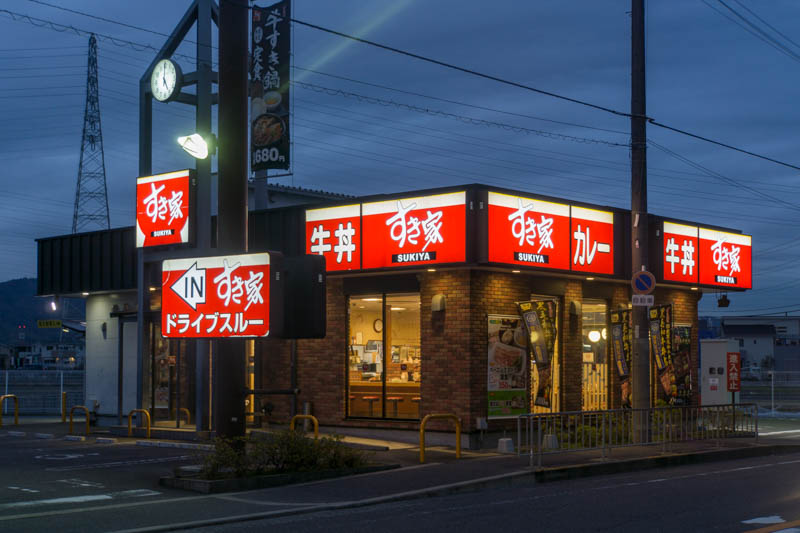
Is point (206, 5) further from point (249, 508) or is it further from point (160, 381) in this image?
point (249, 508)

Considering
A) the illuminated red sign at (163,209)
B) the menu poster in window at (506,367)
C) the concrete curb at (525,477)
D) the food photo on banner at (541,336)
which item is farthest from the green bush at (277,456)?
the illuminated red sign at (163,209)

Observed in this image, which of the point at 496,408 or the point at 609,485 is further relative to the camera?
the point at 496,408

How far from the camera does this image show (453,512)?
1237 centimetres

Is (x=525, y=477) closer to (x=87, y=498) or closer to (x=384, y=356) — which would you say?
(x=87, y=498)

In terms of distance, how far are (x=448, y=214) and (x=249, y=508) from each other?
919 centimetres

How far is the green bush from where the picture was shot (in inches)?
574

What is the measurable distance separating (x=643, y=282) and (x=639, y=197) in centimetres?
188

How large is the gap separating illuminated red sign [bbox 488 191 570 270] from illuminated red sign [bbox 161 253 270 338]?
668 centimetres

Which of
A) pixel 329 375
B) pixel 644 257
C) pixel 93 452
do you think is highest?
pixel 644 257

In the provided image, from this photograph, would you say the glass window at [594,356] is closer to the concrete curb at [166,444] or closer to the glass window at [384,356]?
the glass window at [384,356]

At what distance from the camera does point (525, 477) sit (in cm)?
1560

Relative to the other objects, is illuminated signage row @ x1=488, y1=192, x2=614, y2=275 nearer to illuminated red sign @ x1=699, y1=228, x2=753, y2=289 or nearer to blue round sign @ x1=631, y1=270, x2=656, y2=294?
blue round sign @ x1=631, y1=270, x2=656, y2=294

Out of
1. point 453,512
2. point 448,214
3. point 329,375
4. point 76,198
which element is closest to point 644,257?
point 448,214

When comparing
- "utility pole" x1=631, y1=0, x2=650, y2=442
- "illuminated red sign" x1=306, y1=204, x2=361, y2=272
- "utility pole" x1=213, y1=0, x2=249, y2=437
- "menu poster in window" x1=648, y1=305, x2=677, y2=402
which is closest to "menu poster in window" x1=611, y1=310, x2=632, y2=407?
"menu poster in window" x1=648, y1=305, x2=677, y2=402
